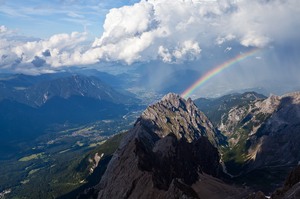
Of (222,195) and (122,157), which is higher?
(122,157)

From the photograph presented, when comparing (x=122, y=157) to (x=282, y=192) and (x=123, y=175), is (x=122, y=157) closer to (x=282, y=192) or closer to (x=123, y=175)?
(x=123, y=175)

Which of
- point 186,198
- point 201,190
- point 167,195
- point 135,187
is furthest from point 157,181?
point 201,190

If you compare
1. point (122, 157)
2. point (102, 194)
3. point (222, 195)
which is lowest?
point (222, 195)


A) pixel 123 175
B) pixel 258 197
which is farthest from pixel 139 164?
pixel 258 197

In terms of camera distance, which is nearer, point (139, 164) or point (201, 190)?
point (139, 164)

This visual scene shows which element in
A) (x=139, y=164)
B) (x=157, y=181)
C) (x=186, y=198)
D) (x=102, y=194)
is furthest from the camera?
(x=102, y=194)

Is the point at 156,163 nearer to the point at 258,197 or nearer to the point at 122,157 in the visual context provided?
the point at 122,157

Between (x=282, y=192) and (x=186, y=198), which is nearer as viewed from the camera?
(x=282, y=192)

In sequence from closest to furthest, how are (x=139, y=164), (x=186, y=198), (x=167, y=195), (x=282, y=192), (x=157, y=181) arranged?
(x=282, y=192) → (x=186, y=198) → (x=167, y=195) → (x=157, y=181) → (x=139, y=164)

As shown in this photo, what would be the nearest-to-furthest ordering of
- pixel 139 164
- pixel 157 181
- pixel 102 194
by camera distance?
pixel 157 181
pixel 139 164
pixel 102 194
